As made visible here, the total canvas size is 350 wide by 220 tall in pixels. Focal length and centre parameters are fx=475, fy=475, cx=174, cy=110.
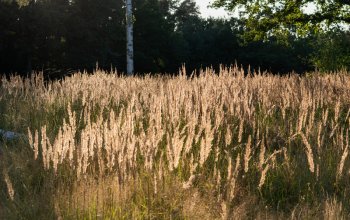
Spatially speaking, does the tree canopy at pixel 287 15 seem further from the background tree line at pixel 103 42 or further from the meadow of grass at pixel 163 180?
the meadow of grass at pixel 163 180

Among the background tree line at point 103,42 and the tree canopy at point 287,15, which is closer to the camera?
the tree canopy at point 287,15

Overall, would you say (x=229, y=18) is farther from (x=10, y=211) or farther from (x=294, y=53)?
(x=10, y=211)

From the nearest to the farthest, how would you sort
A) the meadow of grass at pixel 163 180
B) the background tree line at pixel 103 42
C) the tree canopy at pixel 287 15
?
1. the meadow of grass at pixel 163 180
2. the tree canopy at pixel 287 15
3. the background tree line at pixel 103 42

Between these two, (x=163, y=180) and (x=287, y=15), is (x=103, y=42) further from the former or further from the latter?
(x=163, y=180)

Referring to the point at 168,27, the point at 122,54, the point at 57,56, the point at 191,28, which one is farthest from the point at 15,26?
the point at 191,28

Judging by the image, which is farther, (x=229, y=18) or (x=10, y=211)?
(x=229, y=18)

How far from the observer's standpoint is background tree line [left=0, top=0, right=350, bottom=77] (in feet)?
79.9

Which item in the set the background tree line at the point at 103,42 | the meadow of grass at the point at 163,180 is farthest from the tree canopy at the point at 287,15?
the meadow of grass at the point at 163,180

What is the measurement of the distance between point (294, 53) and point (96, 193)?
1845 inches

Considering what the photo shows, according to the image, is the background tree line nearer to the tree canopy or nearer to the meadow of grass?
the tree canopy

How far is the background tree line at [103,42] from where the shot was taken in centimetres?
2436

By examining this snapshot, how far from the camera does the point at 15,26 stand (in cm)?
2752

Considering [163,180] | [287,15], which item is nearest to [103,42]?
[287,15]

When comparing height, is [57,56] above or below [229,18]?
below
